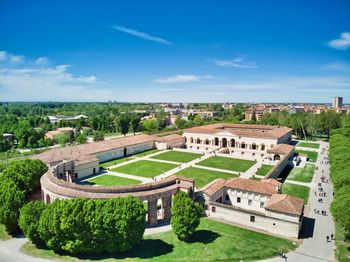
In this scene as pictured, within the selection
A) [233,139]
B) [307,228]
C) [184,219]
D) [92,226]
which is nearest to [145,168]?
[184,219]

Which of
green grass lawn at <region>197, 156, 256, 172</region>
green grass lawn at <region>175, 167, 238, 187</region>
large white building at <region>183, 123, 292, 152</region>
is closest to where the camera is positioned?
green grass lawn at <region>175, 167, 238, 187</region>

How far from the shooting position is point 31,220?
2983cm

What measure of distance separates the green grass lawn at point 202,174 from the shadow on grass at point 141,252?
72.7 ft

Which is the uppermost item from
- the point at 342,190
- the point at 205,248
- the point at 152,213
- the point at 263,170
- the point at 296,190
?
the point at 342,190

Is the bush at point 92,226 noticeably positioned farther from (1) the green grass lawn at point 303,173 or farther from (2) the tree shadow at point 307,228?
(1) the green grass lawn at point 303,173

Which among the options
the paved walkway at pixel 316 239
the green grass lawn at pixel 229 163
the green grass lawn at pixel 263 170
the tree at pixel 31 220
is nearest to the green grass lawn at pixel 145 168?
the green grass lawn at pixel 229 163

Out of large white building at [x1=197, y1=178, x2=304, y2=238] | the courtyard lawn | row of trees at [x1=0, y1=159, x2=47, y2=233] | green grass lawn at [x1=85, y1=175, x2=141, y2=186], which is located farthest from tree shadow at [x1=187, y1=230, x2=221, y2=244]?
the courtyard lawn

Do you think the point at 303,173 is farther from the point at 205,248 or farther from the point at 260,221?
the point at 205,248

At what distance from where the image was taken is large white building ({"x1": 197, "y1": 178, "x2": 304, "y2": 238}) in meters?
32.3

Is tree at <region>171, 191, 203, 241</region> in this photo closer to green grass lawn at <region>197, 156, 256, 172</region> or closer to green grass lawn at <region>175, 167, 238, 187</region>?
green grass lawn at <region>175, 167, 238, 187</region>

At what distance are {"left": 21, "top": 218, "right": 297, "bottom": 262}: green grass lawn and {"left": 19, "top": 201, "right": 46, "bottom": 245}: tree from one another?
1.63m

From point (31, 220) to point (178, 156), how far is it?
47993 mm

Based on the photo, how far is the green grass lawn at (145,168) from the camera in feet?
189

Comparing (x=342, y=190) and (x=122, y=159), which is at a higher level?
(x=342, y=190)
